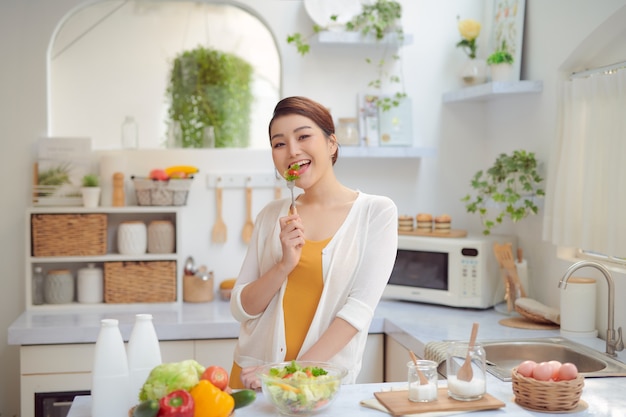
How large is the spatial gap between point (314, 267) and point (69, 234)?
5.68ft

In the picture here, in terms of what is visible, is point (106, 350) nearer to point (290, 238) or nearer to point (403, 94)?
point (290, 238)

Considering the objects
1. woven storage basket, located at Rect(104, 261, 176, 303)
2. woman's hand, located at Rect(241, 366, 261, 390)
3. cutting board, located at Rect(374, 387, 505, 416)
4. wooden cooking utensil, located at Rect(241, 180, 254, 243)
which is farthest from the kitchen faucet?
woven storage basket, located at Rect(104, 261, 176, 303)

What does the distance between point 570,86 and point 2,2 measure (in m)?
2.54

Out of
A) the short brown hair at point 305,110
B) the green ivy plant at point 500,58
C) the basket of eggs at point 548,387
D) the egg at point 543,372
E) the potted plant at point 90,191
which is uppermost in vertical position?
the green ivy plant at point 500,58

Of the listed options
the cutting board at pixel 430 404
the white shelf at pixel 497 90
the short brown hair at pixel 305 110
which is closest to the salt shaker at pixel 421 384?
the cutting board at pixel 430 404

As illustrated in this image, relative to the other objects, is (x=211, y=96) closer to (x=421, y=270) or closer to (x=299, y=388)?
(x=421, y=270)

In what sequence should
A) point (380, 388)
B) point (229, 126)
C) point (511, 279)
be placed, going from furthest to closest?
point (229, 126) → point (511, 279) → point (380, 388)

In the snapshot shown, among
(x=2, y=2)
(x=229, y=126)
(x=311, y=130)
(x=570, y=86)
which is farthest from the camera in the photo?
(x=229, y=126)

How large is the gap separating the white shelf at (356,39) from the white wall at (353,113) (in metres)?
0.18

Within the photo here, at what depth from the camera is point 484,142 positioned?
412cm

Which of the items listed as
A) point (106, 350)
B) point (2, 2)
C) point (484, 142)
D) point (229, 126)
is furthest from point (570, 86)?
point (2, 2)

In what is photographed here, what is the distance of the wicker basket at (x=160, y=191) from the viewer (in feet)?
12.0

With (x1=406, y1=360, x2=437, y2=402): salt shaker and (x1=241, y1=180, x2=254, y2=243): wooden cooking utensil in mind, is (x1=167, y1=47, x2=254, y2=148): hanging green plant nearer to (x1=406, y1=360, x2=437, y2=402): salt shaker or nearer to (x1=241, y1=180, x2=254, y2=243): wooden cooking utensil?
(x1=241, y1=180, x2=254, y2=243): wooden cooking utensil

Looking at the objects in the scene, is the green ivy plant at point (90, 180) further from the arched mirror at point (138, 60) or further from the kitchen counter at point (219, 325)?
the kitchen counter at point (219, 325)
